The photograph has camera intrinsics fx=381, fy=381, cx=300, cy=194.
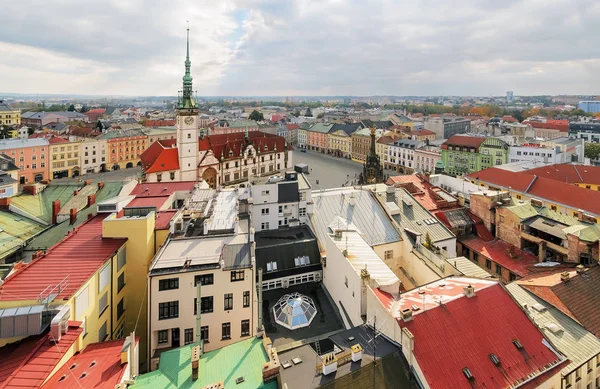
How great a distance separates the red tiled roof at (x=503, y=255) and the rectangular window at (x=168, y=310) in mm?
30475

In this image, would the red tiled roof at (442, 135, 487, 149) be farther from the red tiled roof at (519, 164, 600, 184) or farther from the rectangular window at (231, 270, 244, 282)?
the rectangular window at (231, 270, 244, 282)

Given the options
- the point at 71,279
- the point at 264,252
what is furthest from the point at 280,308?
the point at 71,279

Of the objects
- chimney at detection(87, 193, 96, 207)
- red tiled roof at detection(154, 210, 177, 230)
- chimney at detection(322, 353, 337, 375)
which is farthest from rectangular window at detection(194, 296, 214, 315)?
chimney at detection(87, 193, 96, 207)

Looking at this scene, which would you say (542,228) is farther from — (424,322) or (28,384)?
(28,384)

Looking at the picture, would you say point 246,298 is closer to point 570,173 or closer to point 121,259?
point 121,259

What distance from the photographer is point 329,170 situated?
4395 inches

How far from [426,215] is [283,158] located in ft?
194

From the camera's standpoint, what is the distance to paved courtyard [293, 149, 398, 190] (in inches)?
3745

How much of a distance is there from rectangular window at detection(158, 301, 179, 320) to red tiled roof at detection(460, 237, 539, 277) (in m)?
30.5

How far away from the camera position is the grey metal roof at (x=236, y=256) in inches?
988

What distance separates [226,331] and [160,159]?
182 ft

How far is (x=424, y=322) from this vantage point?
20.5 metres

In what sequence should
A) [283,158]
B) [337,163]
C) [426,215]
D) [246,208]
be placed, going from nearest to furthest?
[246,208], [426,215], [283,158], [337,163]

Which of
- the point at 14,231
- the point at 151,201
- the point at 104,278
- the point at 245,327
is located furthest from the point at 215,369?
the point at 14,231
